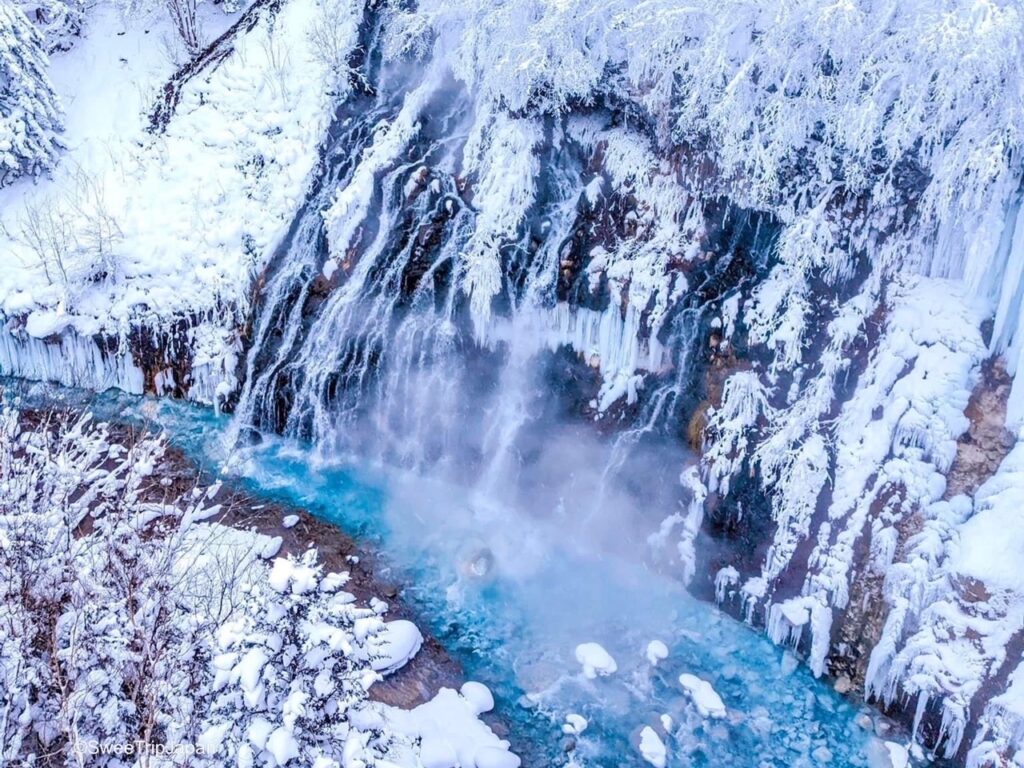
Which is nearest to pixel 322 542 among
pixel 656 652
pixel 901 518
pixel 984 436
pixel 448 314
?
pixel 448 314

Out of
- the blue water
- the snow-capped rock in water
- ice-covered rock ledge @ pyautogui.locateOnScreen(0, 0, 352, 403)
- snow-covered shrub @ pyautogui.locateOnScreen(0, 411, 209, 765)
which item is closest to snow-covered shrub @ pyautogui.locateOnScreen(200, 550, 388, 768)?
snow-covered shrub @ pyautogui.locateOnScreen(0, 411, 209, 765)

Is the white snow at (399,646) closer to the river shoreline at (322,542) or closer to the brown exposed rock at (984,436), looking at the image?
the river shoreline at (322,542)

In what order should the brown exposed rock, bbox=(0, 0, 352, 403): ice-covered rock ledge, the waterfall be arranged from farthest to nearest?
bbox=(0, 0, 352, 403): ice-covered rock ledge
the waterfall
the brown exposed rock

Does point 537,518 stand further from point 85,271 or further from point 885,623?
point 85,271

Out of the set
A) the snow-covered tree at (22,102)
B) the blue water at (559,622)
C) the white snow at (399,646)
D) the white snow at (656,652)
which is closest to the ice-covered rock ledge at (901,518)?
the blue water at (559,622)

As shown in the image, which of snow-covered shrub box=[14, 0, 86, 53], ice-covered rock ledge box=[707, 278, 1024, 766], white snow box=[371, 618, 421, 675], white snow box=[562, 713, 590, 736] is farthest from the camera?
snow-covered shrub box=[14, 0, 86, 53]

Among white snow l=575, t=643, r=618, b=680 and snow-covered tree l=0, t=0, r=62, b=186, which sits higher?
snow-covered tree l=0, t=0, r=62, b=186

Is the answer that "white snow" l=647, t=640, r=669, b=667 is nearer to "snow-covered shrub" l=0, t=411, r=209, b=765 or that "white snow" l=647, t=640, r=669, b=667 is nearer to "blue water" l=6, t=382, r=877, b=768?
"blue water" l=6, t=382, r=877, b=768

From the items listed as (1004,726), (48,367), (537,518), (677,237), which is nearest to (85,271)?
(48,367)
